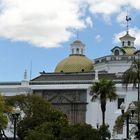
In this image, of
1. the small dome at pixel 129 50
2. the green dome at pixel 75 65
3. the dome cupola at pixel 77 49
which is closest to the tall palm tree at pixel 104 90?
the green dome at pixel 75 65

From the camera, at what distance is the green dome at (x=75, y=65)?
11441cm

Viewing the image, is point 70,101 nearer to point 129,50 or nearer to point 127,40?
point 129,50

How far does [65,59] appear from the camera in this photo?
118 meters

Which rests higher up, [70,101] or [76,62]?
[76,62]

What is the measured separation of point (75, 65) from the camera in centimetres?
11550

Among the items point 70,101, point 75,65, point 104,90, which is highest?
point 75,65

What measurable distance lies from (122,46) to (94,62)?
6950 millimetres

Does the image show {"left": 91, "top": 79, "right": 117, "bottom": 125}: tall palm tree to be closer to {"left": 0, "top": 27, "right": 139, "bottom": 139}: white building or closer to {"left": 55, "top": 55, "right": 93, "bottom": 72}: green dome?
{"left": 0, "top": 27, "right": 139, "bottom": 139}: white building

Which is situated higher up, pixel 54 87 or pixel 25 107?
pixel 54 87

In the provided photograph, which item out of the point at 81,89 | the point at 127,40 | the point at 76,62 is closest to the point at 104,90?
the point at 81,89

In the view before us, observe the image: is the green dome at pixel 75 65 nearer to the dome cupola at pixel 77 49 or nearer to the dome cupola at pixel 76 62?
the dome cupola at pixel 76 62

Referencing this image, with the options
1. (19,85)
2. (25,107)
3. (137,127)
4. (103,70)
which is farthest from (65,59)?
(137,127)

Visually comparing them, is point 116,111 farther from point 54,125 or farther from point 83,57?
point 54,125

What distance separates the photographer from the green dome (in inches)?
4504
